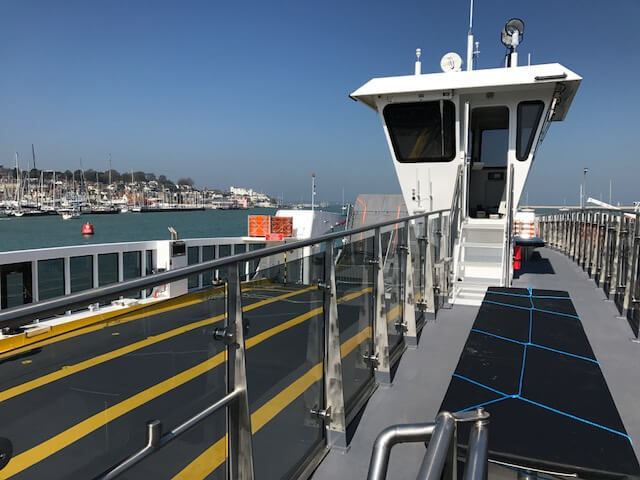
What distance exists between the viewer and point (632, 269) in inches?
223

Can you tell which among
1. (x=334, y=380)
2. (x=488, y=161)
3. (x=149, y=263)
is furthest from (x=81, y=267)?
(x=488, y=161)

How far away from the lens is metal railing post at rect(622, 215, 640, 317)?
5.55 m

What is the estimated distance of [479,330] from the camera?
4.75 m

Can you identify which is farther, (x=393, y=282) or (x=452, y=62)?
(x=452, y=62)

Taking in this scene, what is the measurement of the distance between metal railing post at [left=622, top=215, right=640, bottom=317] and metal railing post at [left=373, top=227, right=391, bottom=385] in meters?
3.41

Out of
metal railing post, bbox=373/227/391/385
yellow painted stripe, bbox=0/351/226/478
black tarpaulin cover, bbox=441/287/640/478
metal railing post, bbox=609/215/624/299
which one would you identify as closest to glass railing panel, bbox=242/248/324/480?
yellow painted stripe, bbox=0/351/226/478

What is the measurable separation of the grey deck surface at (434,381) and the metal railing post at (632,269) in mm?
237

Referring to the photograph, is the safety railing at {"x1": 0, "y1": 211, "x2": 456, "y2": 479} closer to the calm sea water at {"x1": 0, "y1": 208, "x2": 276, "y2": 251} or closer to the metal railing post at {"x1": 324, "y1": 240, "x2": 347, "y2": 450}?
the metal railing post at {"x1": 324, "y1": 240, "x2": 347, "y2": 450}

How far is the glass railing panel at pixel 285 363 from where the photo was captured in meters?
2.11

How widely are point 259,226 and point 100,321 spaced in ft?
57.3

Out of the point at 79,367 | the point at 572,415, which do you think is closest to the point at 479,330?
the point at 572,415

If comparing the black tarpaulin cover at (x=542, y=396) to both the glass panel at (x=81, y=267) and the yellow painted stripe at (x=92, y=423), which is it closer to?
the yellow painted stripe at (x=92, y=423)

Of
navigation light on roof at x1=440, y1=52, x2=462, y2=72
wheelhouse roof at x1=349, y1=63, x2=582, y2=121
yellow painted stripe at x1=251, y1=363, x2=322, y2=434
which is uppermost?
navigation light on roof at x1=440, y1=52, x2=462, y2=72

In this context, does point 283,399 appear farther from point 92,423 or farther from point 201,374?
point 92,423
